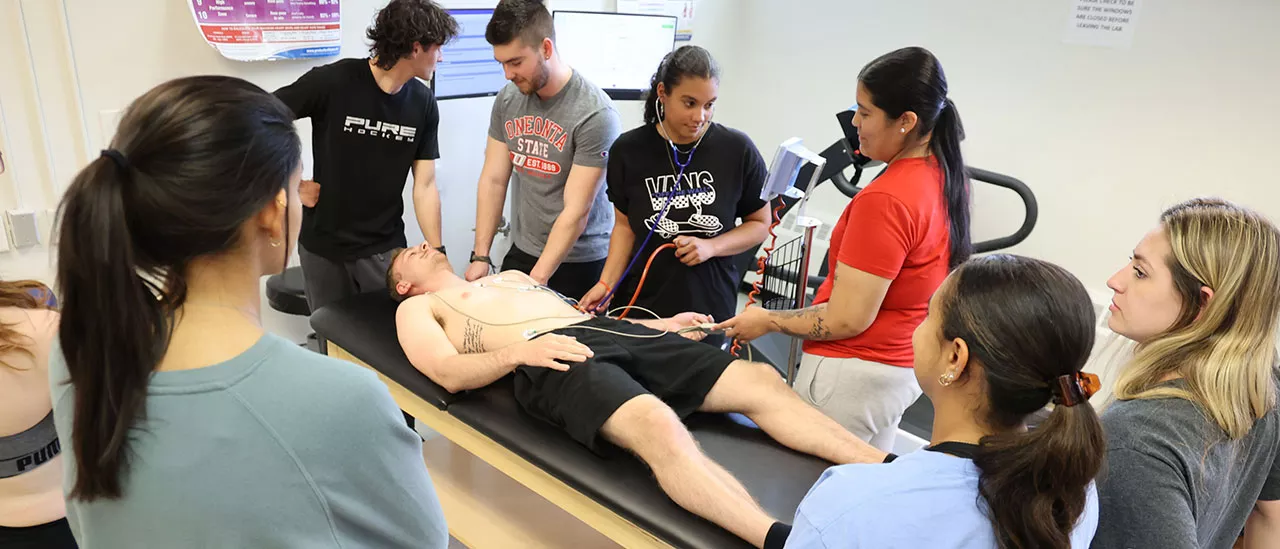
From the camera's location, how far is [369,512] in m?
0.86

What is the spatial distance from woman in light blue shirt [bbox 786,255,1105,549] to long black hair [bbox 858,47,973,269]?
0.65 m

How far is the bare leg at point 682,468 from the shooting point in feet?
4.85

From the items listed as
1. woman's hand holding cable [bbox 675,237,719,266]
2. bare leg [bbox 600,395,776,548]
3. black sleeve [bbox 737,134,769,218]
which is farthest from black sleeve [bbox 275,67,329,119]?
bare leg [bbox 600,395,776,548]

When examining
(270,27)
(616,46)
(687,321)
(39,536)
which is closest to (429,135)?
(270,27)

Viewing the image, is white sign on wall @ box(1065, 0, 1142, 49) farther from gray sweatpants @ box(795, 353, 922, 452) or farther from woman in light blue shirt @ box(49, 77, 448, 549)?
woman in light blue shirt @ box(49, 77, 448, 549)

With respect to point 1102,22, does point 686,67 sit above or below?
below

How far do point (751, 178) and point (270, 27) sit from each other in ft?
5.95

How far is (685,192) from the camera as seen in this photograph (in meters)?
2.20

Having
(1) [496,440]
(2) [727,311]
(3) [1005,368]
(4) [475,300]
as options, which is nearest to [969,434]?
(3) [1005,368]

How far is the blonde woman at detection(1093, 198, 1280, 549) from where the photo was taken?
1.05m

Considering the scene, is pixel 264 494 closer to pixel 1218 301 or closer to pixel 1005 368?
pixel 1005 368

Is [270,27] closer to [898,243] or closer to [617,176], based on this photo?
[617,176]

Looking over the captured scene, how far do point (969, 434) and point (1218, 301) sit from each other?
1.58 ft

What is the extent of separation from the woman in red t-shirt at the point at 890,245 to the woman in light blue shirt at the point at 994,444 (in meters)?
0.56
